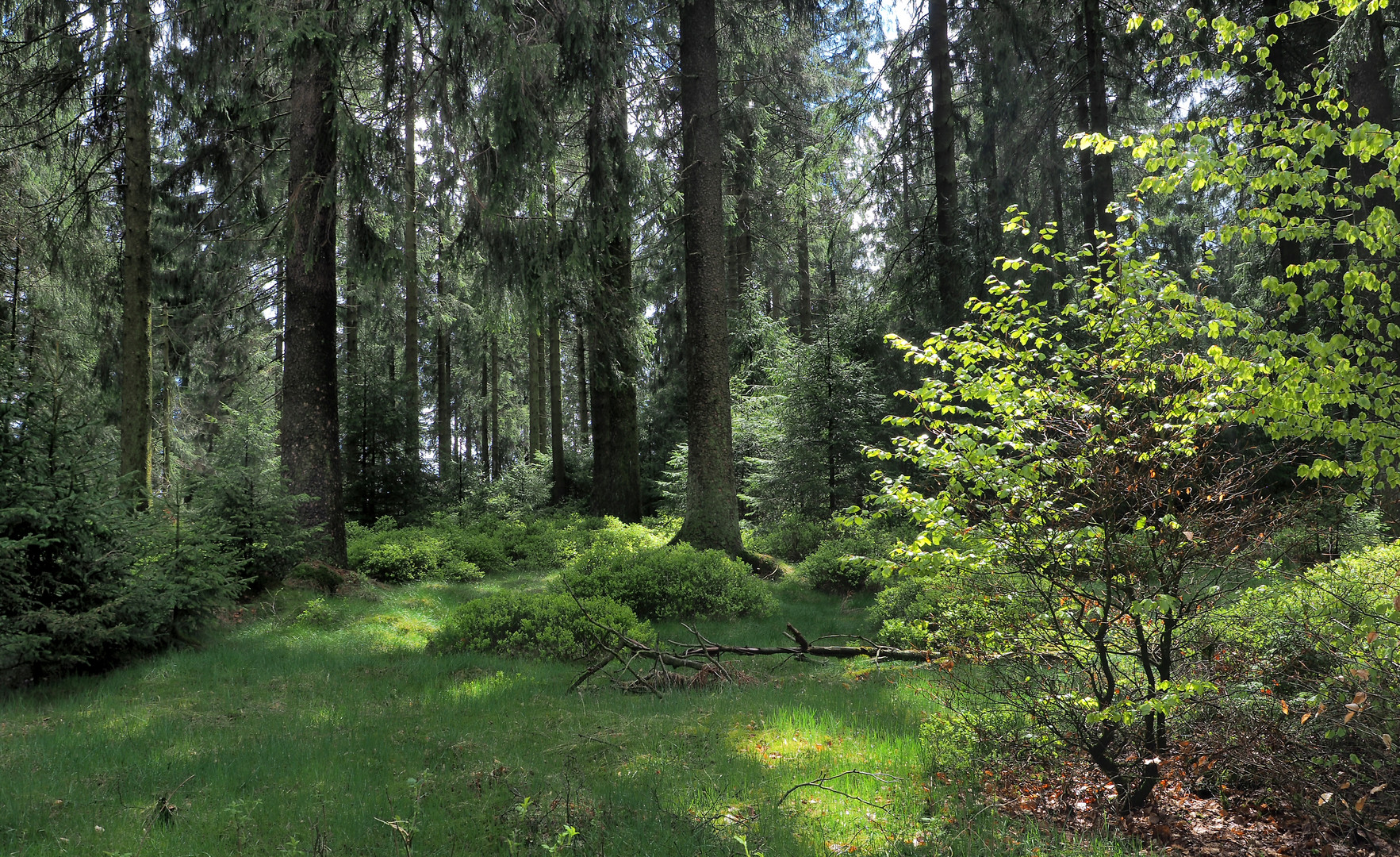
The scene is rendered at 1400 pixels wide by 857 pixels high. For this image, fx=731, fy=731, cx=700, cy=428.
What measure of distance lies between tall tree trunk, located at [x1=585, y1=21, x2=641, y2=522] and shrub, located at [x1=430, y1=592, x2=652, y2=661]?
545 cm

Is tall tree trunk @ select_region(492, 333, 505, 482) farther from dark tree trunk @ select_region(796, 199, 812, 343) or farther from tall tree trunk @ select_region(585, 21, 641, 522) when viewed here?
tall tree trunk @ select_region(585, 21, 641, 522)

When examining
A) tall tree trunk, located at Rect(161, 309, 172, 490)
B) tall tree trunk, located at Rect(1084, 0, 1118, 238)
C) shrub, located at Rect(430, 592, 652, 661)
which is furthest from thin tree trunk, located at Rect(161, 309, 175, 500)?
tall tree trunk, located at Rect(1084, 0, 1118, 238)

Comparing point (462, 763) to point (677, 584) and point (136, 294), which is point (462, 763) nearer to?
point (677, 584)

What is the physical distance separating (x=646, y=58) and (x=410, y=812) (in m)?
11.9

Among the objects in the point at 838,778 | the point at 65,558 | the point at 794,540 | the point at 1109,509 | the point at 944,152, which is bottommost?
the point at 838,778

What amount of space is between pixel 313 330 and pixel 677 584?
6.10 m

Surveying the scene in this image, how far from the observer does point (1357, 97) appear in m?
9.69

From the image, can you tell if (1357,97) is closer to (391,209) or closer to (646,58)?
(646,58)

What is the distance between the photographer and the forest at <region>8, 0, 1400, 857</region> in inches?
144

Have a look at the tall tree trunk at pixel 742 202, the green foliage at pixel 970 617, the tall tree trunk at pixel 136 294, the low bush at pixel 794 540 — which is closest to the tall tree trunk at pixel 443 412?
the tall tree trunk at pixel 742 202

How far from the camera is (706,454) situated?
35.9 feet

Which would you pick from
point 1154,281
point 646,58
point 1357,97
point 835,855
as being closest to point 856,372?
point 646,58

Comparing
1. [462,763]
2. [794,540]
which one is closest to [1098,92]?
[794,540]

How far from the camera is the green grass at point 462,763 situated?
11.3 ft
